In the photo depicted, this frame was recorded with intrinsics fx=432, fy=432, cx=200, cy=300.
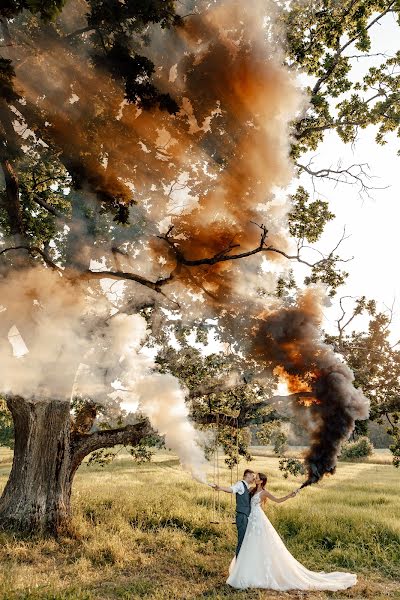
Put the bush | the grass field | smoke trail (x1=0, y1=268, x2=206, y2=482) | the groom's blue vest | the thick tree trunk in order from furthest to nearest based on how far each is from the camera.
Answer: the bush, the thick tree trunk, smoke trail (x1=0, y1=268, x2=206, y2=482), the groom's blue vest, the grass field

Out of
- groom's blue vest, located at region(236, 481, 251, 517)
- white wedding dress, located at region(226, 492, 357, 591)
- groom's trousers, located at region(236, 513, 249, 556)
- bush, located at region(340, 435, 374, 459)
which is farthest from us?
bush, located at region(340, 435, 374, 459)

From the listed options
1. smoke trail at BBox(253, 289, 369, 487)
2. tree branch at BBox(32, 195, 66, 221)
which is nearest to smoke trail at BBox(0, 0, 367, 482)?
smoke trail at BBox(253, 289, 369, 487)

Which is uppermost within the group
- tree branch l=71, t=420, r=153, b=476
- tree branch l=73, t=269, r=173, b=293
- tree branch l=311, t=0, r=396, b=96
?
tree branch l=311, t=0, r=396, b=96

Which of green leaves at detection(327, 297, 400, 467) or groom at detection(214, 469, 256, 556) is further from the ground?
green leaves at detection(327, 297, 400, 467)

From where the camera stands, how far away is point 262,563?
354 inches

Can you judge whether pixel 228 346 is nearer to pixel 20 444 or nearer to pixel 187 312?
pixel 187 312

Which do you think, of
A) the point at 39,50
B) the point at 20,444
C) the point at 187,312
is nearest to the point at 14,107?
the point at 39,50

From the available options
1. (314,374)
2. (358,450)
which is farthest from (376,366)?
(358,450)

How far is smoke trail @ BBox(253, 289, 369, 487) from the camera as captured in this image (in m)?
10.2

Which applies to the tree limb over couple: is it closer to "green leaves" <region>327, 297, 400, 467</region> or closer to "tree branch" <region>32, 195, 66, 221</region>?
"green leaves" <region>327, 297, 400, 467</region>

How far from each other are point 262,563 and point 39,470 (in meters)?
7.12

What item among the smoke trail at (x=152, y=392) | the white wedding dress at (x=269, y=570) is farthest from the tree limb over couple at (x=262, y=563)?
the smoke trail at (x=152, y=392)

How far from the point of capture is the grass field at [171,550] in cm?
840

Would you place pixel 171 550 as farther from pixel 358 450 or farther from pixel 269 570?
pixel 358 450
